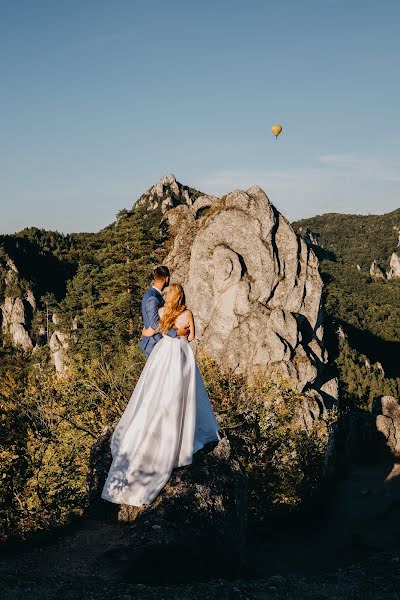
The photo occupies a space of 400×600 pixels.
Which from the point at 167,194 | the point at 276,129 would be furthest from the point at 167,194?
the point at 276,129

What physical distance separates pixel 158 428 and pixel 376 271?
171 meters

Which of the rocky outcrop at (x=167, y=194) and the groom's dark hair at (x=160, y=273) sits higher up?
the rocky outcrop at (x=167, y=194)

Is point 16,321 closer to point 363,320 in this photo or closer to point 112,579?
point 363,320

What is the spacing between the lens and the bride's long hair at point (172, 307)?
367 inches

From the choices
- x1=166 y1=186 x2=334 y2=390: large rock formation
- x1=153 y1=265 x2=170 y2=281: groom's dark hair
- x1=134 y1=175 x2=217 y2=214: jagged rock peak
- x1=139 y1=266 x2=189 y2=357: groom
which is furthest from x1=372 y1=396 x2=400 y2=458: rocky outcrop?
x1=134 y1=175 x2=217 y2=214: jagged rock peak

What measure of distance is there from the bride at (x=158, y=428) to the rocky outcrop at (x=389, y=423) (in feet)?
171

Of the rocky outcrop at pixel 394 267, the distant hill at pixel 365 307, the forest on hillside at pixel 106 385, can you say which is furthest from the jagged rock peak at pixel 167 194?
the rocky outcrop at pixel 394 267

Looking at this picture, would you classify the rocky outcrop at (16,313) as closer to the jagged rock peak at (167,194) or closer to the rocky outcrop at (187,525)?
the jagged rock peak at (167,194)

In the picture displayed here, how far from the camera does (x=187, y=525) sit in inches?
393

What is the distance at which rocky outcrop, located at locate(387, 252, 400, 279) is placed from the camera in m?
171

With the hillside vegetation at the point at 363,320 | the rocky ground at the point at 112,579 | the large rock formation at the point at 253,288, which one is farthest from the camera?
the hillside vegetation at the point at 363,320

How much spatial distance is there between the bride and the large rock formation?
3343 centimetres

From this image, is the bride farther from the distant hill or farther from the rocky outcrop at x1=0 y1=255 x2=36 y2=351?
the rocky outcrop at x1=0 y1=255 x2=36 y2=351

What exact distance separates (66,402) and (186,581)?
38.4 feet
